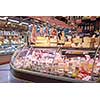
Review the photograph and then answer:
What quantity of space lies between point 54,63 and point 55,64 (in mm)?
18

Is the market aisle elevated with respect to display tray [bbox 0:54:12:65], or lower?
lower

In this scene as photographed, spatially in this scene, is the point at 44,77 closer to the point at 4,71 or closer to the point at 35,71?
the point at 35,71

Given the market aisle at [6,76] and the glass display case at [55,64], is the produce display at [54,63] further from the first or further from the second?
the market aisle at [6,76]

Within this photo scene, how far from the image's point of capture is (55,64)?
3.74 metres

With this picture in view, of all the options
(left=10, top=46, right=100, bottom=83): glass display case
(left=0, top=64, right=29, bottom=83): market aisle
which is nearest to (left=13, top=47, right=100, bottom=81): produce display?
(left=10, top=46, right=100, bottom=83): glass display case

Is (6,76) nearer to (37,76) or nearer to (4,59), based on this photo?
(4,59)

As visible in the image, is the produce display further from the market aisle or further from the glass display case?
the market aisle

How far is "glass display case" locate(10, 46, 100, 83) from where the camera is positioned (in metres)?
3.67

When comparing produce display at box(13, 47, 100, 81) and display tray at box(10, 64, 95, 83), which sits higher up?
produce display at box(13, 47, 100, 81)

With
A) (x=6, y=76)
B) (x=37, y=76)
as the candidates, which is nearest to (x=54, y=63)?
(x=37, y=76)

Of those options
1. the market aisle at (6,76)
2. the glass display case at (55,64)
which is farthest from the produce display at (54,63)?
the market aisle at (6,76)

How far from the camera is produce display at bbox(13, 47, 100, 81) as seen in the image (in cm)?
368

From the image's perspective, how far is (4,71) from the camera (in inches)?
146
